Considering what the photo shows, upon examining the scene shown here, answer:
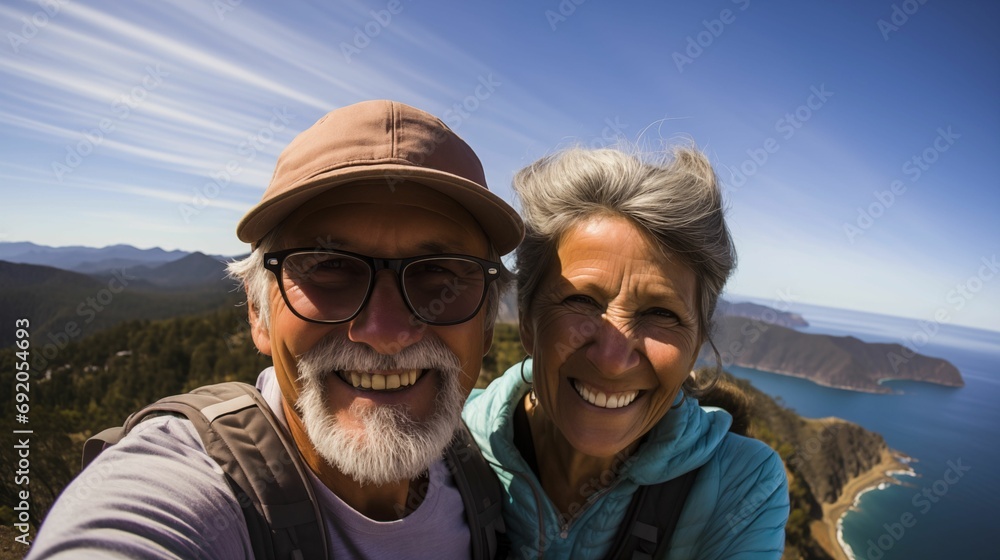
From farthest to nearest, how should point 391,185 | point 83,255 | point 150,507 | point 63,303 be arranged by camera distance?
point 83,255, point 63,303, point 391,185, point 150,507

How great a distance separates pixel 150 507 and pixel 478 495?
1317 millimetres

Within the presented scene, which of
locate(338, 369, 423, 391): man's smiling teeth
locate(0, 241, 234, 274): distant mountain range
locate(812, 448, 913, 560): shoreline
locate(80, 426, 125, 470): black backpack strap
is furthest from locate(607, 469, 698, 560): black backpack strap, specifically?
locate(0, 241, 234, 274): distant mountain range

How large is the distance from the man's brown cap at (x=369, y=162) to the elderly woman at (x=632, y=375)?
0.60 m

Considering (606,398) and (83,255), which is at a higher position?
(606,398)

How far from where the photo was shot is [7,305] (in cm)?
859

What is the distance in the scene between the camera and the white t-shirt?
995mm

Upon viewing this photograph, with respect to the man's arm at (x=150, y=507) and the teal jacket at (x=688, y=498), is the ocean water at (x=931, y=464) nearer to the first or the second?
the teal jacket at (x=688, y=498)

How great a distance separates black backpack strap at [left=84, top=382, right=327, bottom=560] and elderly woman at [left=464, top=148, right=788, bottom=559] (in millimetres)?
1099

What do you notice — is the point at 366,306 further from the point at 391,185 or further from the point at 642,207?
the point at 642,207

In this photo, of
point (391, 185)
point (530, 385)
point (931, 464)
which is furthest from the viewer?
point (931, 464)

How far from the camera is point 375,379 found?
162 cm

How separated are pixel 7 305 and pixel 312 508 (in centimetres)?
1138

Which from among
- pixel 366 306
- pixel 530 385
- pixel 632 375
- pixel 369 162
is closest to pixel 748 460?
pixel 632 375
